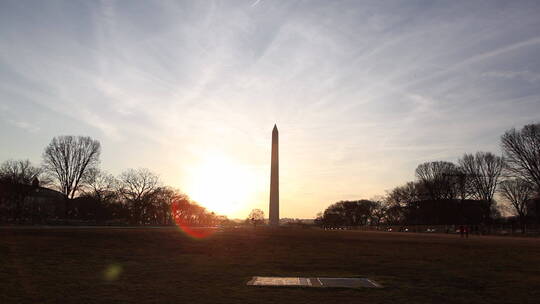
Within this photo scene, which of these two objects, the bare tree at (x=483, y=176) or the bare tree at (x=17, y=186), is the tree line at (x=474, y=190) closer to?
the bare tree at (x=483, y=176)

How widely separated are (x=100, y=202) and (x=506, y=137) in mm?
62916

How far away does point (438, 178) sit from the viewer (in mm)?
81750

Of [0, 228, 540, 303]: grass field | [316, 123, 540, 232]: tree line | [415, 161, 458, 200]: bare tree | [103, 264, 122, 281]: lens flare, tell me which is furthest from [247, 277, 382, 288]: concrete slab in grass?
[415, 161, 458, 200]: bare tree

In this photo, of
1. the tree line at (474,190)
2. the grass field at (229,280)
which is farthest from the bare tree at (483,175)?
the grass field at (229,280)

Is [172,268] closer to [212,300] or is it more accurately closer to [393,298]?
[212,300]

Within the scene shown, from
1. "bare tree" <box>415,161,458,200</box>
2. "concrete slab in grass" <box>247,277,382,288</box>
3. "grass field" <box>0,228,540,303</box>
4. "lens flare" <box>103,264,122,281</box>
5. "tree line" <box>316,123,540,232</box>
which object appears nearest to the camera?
"grass field" <box>0,228,540,303</box>

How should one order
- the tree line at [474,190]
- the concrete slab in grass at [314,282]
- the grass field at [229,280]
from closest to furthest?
the grass field at [229,280] < the concrete slab in grass at [314,282] < the tree line at [474,190]

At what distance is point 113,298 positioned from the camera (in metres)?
8.55

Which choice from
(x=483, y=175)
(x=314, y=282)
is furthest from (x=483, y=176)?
(x=314, y=282)

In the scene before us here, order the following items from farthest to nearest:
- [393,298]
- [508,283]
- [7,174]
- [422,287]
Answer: [7,174]
[508,283]
[422,287]
[393,298]

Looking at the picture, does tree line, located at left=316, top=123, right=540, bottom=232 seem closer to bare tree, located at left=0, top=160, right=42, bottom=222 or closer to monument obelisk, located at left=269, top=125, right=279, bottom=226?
monument obelisk, located at left=269, top=125, right=279, bottom=226

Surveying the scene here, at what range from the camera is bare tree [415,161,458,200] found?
78062mm

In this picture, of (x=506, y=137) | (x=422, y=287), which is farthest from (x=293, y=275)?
(x=506, y=137)

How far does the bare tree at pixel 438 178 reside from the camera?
78062 mm
